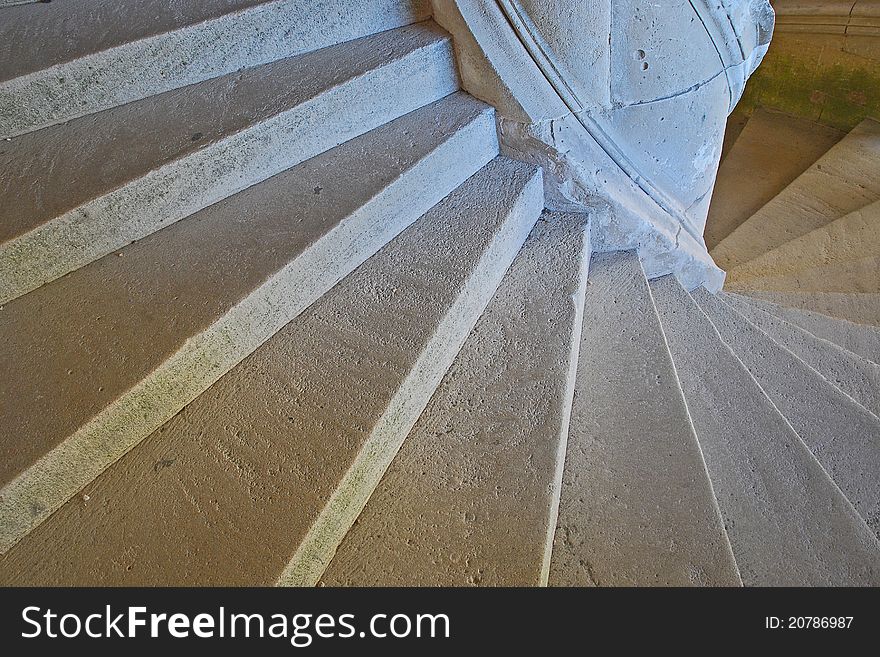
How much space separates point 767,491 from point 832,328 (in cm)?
132

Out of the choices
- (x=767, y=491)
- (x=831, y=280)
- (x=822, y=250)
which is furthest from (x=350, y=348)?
(x=822, y=250)

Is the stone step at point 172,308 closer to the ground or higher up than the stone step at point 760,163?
higher up

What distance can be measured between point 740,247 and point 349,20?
2833 mm

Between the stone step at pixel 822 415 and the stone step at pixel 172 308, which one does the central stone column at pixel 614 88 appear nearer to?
the stone step at pixel 172 308

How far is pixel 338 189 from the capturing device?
151cm

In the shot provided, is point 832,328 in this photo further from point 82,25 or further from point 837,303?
point 82,25

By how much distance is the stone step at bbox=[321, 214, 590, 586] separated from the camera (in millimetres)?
1116

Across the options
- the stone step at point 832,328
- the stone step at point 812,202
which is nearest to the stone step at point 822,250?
the stone step at point 812,202

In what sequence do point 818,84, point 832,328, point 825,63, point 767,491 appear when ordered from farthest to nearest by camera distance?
point 818,84
point 825,63
point 832,328
point 767,491

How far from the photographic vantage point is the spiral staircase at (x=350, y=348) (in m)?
1.08

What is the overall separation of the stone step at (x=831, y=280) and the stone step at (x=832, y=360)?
66cm

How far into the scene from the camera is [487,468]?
1.24 metres

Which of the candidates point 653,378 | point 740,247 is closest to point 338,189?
point 653,378

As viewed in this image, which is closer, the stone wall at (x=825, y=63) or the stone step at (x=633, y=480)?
the stone step at (x=633, y=480)
